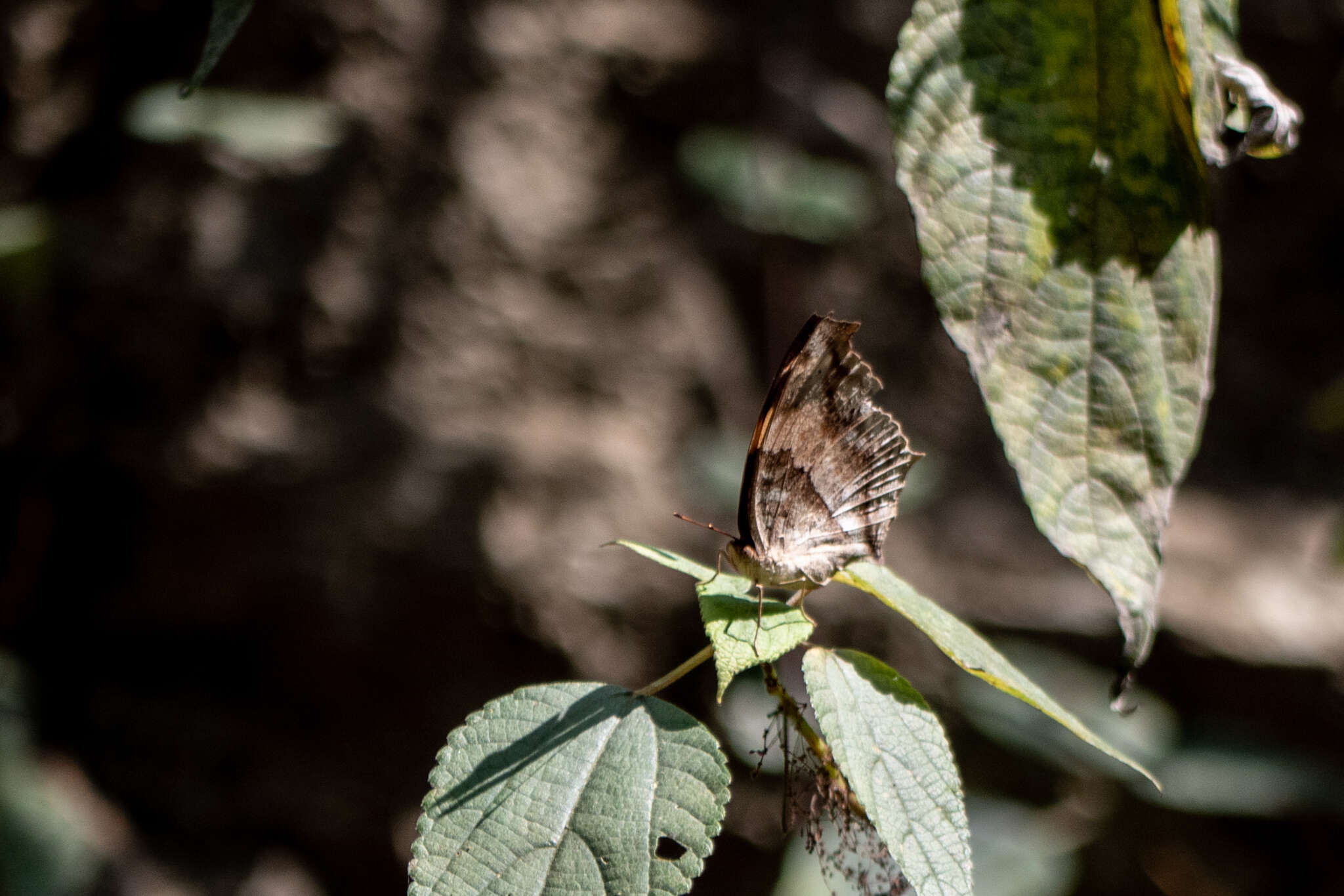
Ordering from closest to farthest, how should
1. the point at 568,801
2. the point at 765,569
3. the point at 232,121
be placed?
the point at 568,801 < the point at 765,569 < the point at 232,121

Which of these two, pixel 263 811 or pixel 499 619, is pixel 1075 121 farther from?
pixel 263 811

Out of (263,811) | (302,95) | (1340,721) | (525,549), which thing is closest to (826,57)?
(302,95)

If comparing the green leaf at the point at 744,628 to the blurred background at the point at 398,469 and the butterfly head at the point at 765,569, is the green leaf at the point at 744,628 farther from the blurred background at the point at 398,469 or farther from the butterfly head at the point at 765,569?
the blurred background at the point at 398,469

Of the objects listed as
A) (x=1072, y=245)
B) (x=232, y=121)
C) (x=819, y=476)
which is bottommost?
(x=232, y=121)

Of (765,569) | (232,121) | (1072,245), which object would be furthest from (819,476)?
(232,121)

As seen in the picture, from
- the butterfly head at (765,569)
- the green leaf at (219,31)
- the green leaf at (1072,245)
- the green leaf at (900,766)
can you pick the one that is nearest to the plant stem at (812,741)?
the green leaf at (900,766)

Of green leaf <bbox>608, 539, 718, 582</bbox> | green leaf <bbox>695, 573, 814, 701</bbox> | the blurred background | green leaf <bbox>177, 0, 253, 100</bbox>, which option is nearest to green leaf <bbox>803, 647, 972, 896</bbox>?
green leaf <bbox>695, 573, 814, 701</bbox>

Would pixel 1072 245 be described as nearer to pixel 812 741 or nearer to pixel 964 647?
pixel 964 647
